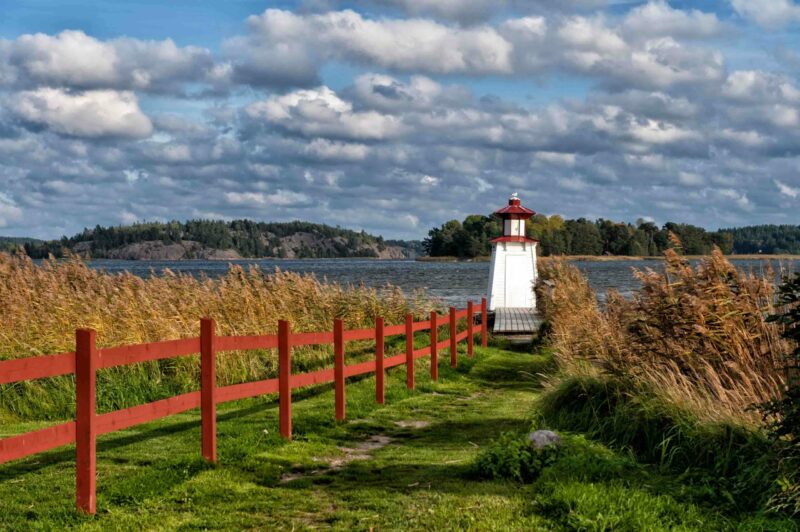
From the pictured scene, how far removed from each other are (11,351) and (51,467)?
236 inches

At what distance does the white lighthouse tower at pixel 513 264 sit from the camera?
101 feet

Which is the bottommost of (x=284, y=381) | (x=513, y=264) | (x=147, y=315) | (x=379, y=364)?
Result: (x=379, y=364)

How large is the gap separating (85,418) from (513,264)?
25.3 metres

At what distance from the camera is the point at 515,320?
27.3 metres

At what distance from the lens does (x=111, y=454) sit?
9180 millimetres

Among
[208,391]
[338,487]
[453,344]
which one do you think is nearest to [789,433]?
[338,487]

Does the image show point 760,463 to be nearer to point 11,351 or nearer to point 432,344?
point 432,344

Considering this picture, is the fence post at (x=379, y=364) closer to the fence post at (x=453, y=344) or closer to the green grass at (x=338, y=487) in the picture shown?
the green grass at (x=338, y=487)

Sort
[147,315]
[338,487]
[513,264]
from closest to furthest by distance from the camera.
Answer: [338,487], [147,315], [513,264]

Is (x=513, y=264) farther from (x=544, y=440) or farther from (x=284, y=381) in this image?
(x=544, y=440)

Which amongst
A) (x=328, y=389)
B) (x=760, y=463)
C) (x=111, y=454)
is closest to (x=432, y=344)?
(x=328, y=389)

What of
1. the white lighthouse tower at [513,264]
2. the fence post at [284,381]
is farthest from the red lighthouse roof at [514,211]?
the fence post at [284,381]

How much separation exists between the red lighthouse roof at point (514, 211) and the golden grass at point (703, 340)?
18.9 metres

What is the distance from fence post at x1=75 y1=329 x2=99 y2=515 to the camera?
21.7 ft
